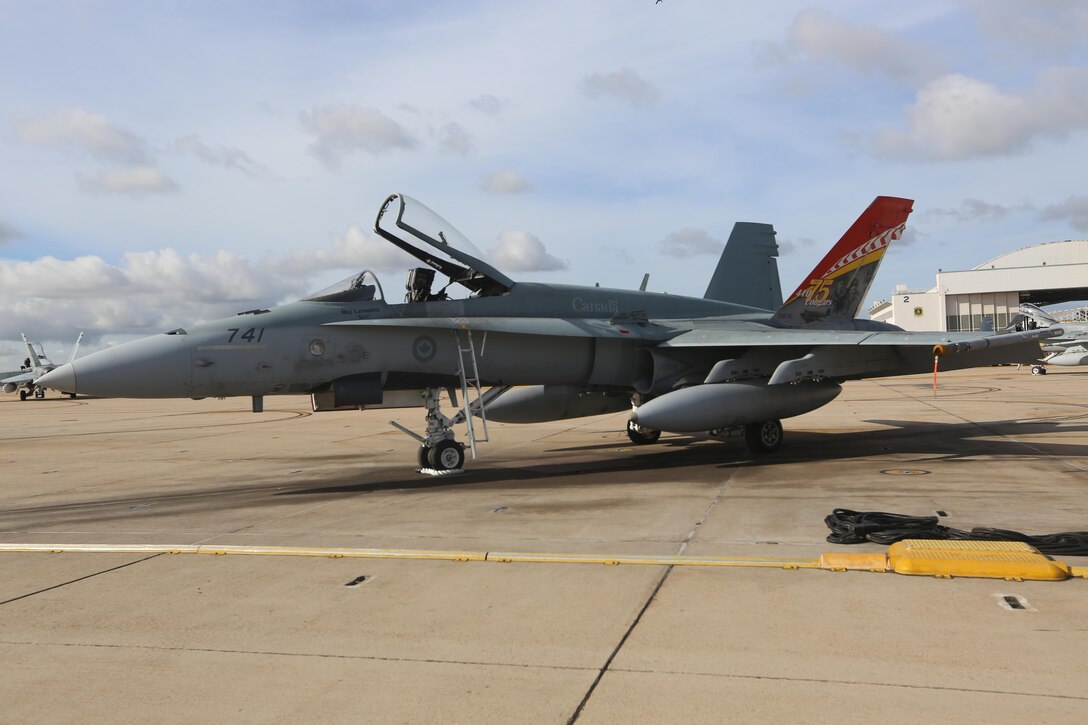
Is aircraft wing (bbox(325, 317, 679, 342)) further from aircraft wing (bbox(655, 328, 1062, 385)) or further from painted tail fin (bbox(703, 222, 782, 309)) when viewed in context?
painted tail fin (bbox(703, 222, 782, 309))

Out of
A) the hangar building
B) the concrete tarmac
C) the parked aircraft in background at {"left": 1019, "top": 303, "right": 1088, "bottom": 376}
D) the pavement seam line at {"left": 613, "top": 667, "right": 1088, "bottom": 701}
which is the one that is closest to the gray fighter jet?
the concrete tarmac

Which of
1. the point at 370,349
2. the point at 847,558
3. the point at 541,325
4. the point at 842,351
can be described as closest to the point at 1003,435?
the point at 842,351

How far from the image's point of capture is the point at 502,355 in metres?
11.7

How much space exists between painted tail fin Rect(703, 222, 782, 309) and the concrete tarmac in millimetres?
6536

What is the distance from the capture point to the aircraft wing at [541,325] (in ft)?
35.9

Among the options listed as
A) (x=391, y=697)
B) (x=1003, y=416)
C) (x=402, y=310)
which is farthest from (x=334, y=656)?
(x=1003, y=416)

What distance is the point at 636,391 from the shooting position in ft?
43.2

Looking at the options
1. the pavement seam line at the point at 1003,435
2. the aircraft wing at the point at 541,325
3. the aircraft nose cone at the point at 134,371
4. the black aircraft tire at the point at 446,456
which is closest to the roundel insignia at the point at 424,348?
the aircraft wing at the point at 541,325

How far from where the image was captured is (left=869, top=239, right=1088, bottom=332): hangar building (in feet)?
235

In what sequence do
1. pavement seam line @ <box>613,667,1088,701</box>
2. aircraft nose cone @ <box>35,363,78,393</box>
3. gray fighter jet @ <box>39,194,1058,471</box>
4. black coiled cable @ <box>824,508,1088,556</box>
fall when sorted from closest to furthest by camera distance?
pavement seam line @ <box>613,667,1088,701</box> → black coiled cable @ <box>824,508,1088,556</box> → aircraft nose cone @ <box>35,363,78,393</box> → gray fighter jet @ <box>39,194,1058,471</box>

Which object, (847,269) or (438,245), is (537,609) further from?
(847,269)

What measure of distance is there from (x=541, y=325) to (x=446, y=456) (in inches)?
91.6

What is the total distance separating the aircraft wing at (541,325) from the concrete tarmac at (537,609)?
2.10 m

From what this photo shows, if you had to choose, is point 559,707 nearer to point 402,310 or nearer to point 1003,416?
point 402,310
